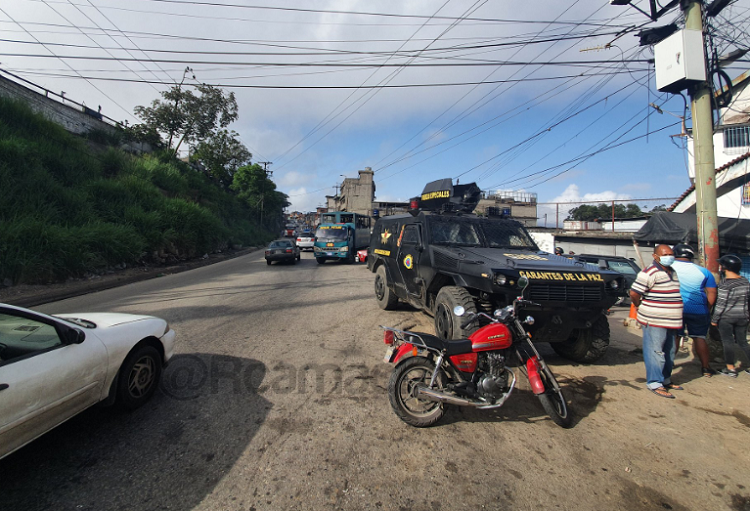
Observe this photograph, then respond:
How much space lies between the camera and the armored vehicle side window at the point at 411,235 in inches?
240

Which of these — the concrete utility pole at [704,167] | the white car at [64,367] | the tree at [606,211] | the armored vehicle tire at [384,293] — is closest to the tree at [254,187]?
the tree at [606,211]

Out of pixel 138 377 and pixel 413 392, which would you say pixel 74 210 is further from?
pixel 413 392

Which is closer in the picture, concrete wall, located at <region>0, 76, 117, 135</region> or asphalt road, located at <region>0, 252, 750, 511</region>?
asphalt road, located at <region>0, 252, 750, 511</region>

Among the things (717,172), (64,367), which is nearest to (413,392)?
(64,367)

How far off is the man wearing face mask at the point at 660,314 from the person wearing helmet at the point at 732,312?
1.27 m

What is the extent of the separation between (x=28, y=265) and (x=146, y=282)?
3.03 metres

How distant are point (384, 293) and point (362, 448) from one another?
4.83 metres

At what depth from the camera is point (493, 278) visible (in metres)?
3.98

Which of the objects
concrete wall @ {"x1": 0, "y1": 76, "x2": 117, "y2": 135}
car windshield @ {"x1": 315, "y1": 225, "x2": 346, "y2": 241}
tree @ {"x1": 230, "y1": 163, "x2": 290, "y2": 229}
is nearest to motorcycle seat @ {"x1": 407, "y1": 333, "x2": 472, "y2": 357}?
car windshield @ {"x1": 315, "y1": 225, "x2": 346, "y2": 241}

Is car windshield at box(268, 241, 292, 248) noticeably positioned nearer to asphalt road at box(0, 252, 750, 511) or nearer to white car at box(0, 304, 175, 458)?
asphalt road at box(0, 252, 750, 511)

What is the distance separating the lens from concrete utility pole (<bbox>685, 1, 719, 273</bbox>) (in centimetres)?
612

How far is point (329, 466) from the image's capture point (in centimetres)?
267

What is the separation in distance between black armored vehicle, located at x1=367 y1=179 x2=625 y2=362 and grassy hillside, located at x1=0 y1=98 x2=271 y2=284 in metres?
11.4

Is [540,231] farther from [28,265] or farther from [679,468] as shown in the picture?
[28,265]
